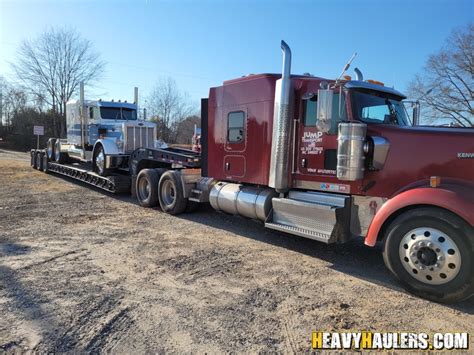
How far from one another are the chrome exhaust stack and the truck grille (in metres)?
7.24

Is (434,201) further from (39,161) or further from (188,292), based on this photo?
(39,161)

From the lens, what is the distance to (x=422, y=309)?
4.02 meters

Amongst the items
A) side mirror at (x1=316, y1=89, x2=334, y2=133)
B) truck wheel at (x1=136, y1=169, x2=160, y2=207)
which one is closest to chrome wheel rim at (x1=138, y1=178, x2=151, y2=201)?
truck wheel at (x1=136, y1=169, x2=160, y2=207)

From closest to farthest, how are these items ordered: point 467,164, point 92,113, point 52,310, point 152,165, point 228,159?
point 52,310, point 467,164, point 228,159, point 152,165, point 92,113

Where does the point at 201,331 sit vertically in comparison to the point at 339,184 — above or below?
below

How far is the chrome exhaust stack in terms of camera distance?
6.00 metres

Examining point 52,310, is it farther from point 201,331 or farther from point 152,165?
point 152,165

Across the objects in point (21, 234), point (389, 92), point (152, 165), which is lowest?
point (21, 234)

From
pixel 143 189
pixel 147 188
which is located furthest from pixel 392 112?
pixel 143 189

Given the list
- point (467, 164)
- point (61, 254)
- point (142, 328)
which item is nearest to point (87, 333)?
point (142, 328)

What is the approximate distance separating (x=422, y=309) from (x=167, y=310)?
104 inches

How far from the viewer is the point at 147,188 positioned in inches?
392

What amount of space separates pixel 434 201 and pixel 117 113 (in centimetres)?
1220

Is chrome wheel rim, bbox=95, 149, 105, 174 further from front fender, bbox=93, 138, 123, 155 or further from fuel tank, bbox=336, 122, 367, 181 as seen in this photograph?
fuel tank, bbox=336, 122, 367, 181
